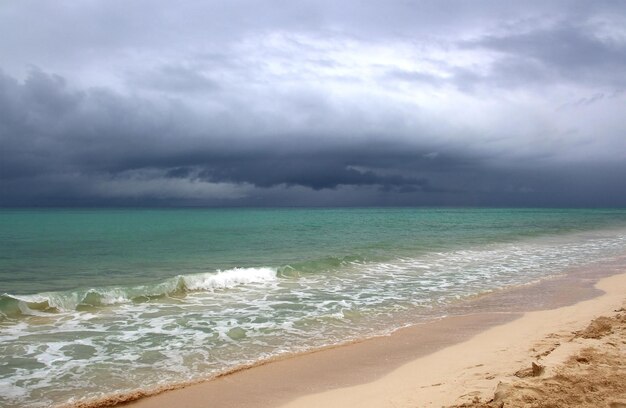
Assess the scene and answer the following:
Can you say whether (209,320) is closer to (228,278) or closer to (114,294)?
(114,294)

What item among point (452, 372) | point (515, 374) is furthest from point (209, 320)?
point (515, 374)

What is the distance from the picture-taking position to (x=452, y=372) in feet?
22.9

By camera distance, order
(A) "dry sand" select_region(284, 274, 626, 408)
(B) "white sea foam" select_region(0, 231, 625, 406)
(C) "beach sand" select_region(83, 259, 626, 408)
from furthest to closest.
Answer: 1. (B) "white sea foam" select_region(0, 231, 625, 406)
2. (C) "beach sand" select_region(83, 259, 626, 408)
3. (A) "dry sand" select_region(284, 274, 626, 408)

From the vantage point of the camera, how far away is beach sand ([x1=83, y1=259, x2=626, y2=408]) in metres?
5.57

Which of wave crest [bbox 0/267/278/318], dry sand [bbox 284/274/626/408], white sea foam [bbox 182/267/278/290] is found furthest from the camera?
white sea foam [bbox 182/267/278/290]

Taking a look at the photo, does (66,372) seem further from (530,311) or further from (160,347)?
(530,311)

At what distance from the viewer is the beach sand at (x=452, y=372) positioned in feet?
18.3

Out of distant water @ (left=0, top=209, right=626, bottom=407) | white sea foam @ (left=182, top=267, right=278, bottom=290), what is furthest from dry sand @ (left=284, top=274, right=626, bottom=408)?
white sea foam @ (left=182, top=267, right=278, bottom=290)

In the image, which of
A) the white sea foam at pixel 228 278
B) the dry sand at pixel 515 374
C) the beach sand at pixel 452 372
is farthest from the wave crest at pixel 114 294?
the dry sand at pixel 515 374

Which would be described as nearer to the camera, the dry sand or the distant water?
the dry sand

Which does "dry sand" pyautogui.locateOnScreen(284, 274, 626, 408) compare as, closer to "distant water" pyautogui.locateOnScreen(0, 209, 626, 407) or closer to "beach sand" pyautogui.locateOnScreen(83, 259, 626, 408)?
"beach sand" pyautogui.locateOnScreen(83, 259, 626, 408)

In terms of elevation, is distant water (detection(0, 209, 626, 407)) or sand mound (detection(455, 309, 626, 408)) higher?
sand mound (detection(455, 309, 626, 408))

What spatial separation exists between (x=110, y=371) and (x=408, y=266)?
1605cm

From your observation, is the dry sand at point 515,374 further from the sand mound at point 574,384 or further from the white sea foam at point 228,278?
the white sea foam at point 228,278
